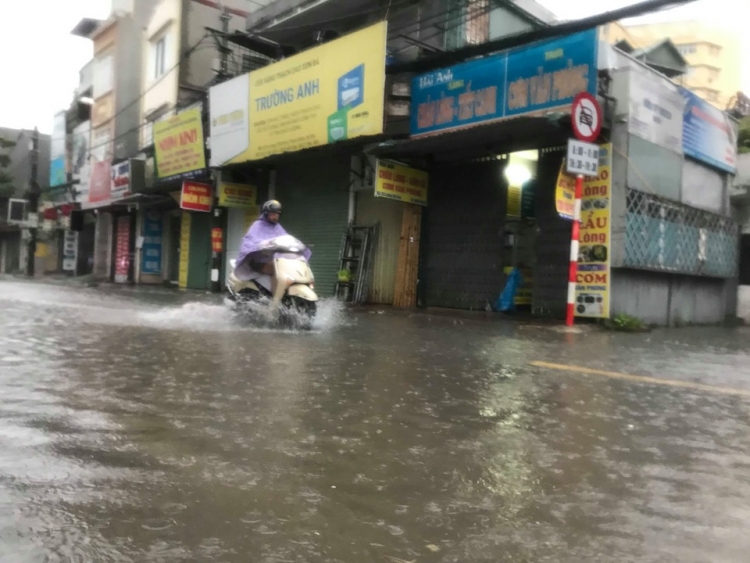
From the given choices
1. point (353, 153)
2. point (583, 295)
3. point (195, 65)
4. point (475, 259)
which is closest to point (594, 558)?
point (583, 295)

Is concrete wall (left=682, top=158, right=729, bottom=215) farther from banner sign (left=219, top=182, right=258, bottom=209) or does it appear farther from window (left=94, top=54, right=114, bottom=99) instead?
window (left=94, top=54, right=114, bottom=99)

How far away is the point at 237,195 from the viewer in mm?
17031

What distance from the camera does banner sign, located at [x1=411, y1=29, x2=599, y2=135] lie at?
9.47 meters

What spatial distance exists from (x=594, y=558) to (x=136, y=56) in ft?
88.2

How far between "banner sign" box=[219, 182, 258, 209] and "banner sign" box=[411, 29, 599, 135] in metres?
6.61

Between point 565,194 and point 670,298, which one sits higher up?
point 565,194

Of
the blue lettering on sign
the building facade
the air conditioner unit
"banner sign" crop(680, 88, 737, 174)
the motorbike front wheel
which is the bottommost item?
the motorbike front wheel

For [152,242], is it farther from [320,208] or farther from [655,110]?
[655,110]

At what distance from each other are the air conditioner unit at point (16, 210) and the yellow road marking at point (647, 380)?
102 ft

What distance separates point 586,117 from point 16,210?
29610 millimetres

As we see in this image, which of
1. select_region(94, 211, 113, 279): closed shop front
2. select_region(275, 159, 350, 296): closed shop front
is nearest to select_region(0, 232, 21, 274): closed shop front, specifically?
select_region(94, 211, 113, 279): closed shop front

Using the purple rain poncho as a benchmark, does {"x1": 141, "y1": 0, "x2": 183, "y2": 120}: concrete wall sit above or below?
above

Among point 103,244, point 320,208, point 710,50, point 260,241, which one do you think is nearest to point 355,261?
point 320,208

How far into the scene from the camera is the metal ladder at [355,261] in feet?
44.2
